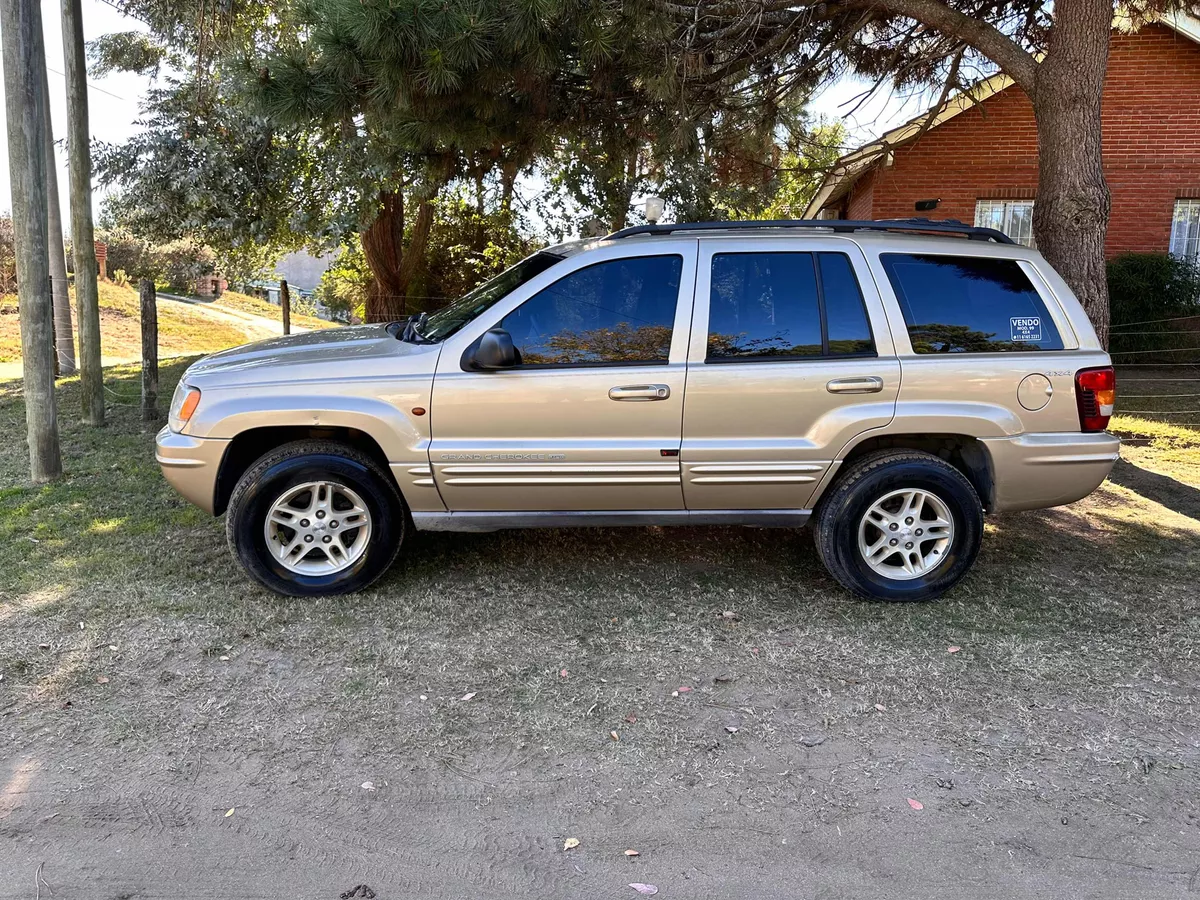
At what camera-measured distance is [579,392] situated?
4.41m

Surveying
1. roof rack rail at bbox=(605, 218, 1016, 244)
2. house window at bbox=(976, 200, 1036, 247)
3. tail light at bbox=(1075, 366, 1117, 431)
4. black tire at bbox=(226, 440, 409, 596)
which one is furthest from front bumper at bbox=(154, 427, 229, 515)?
house window at bbox=(976, 200, 1036, 247)

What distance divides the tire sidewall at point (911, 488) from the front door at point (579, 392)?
0.93 m

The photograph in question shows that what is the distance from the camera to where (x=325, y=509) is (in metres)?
4.55

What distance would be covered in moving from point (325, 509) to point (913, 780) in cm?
305

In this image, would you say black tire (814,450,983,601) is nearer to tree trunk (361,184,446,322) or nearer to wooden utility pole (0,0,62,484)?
wooden utility pole (0,0,62,484)

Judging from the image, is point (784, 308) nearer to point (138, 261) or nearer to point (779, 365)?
point (779, 365)

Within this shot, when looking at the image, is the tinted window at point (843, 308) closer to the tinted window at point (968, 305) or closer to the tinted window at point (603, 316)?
the tinted window at point (968, 305)

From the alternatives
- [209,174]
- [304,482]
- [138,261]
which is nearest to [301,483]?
[304,482]

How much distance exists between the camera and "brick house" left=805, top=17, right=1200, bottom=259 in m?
13.9

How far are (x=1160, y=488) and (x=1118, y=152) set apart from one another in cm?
944

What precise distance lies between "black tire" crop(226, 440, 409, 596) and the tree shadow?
5770mm

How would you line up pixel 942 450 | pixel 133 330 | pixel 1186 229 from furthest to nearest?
pixel 133 330
pixel 1186 229
pixel 942 450

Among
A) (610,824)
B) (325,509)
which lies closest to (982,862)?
(610,824)

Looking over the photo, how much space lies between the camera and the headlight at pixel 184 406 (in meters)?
4.47
